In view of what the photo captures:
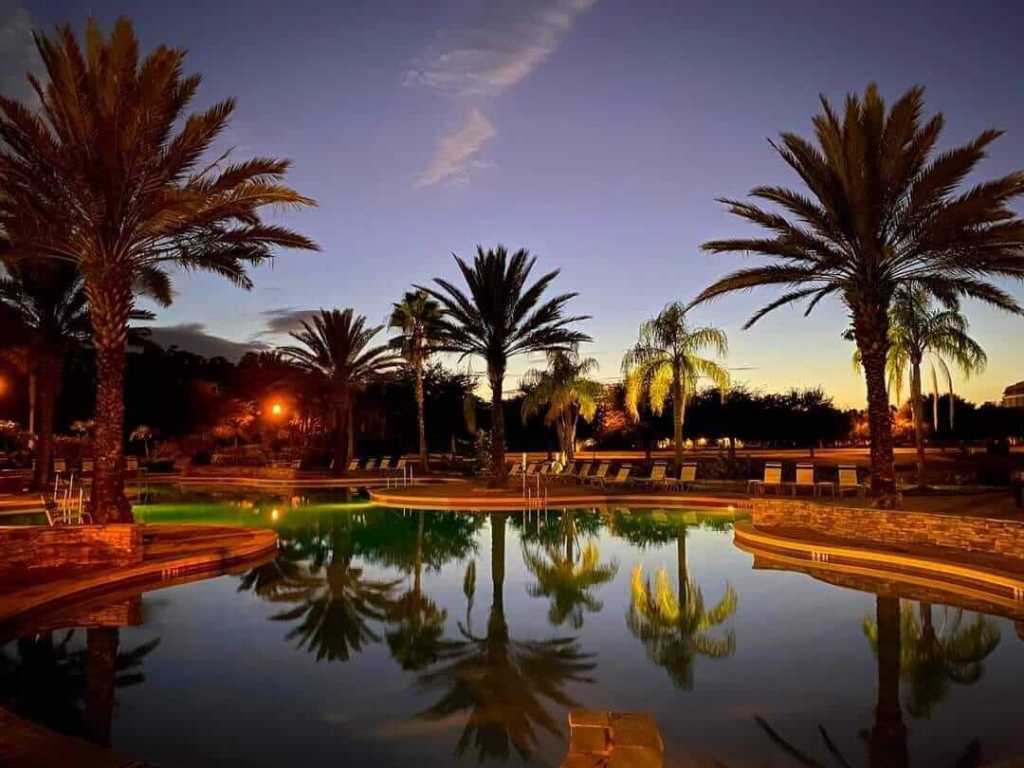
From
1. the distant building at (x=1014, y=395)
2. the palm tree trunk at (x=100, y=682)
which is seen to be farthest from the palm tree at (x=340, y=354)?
the distant building at (x=1014, y=395)

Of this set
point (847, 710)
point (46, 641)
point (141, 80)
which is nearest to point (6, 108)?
point (141, 80)

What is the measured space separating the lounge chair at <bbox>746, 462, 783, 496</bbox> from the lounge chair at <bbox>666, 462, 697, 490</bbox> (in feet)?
6.42

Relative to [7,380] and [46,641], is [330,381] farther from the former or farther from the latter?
[46,641]

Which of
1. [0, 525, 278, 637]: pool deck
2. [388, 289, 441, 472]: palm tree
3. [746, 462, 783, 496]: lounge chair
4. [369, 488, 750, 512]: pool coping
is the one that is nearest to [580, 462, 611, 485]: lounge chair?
[369, 488, 750, 512]: pool coping

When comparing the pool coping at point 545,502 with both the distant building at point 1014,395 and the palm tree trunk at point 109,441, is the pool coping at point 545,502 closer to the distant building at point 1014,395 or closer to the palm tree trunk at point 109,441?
the palm tree trunk at point 109,441

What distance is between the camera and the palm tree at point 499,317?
2412cm

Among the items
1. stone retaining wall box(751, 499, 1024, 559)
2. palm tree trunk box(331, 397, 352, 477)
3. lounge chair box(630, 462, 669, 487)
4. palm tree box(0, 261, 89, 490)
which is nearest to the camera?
stone retaining wall box(751, 499, 1024, 559)

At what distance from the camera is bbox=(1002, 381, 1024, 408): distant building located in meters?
66.9

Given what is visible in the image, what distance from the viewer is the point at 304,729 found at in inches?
228

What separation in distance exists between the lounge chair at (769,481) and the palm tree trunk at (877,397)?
6705 millimetres

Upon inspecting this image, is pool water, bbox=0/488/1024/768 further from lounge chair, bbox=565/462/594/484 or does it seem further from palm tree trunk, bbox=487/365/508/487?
lounge chair, bbox=565/462/594/484

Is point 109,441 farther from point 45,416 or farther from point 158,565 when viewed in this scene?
point 45,416

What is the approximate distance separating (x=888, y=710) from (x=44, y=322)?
24.9 meters

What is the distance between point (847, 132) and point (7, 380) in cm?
3820
